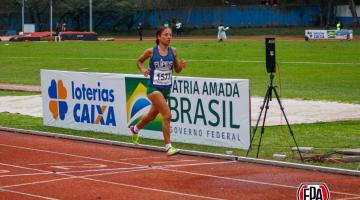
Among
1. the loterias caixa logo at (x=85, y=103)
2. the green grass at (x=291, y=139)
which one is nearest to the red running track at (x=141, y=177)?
the green grass at (x=291, y=139)

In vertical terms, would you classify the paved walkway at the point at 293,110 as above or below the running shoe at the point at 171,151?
below

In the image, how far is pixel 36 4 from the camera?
100 m

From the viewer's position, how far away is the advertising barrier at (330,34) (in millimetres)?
66625

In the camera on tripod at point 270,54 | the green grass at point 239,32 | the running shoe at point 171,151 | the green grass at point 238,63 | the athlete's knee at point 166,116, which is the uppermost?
the camera on tripod at point 270,54

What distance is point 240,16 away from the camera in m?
93.4

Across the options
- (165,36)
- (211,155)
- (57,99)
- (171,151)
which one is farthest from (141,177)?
(57,99)

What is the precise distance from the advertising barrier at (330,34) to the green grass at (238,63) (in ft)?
23.6

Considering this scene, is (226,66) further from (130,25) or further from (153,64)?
(130,25)

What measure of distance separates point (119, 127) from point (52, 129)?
2106mm

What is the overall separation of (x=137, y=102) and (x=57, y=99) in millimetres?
2833

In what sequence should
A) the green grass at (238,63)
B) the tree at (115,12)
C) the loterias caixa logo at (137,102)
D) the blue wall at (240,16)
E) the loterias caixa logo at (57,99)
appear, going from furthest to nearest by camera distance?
the tree at (115,12), the blue wall at (240,16), the green grass at (238,63), the loterias caixa logo at (57,99), the loterias caixa logo at (137,102)

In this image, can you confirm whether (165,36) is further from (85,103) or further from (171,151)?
(85,103)

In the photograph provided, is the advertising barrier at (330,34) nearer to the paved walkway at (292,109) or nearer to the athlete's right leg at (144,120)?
the paved walkway at (292,109)

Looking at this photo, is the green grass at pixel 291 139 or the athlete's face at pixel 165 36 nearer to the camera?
the athlete's face at pixel 165 36
